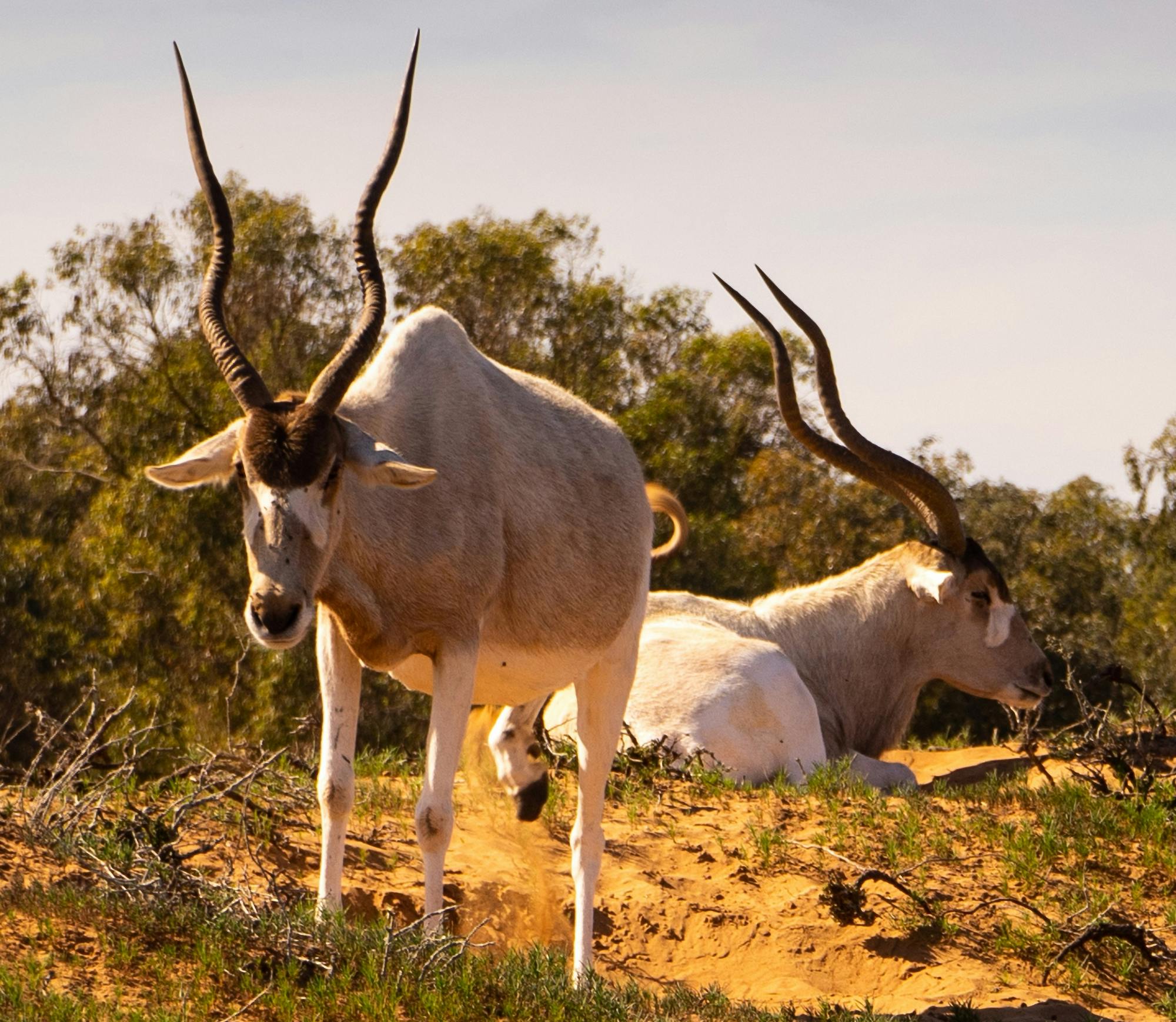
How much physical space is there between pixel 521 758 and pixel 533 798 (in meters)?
0.22

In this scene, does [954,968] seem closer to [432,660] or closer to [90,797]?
[432,660]

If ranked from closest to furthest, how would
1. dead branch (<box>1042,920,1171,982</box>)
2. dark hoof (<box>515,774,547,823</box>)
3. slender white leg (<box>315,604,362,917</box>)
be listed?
slender white leg (<box>315,604,362,917</box>) → dead branch (<box>1042,920,1171,982</box>) → dark hoof (<box>515,774,547,823</box>)

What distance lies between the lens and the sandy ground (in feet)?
19.9

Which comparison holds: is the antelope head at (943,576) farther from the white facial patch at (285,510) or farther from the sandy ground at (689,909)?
the white facial patch at (285,510)

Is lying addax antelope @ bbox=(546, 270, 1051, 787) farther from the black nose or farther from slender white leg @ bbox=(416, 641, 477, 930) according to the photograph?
the black nose

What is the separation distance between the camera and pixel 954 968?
6.18m

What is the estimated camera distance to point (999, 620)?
10.6 m

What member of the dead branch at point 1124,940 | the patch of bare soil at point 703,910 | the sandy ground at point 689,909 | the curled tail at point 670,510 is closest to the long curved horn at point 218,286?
the sandy ground at point 689,909

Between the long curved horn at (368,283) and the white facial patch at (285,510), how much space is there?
0.34 meters

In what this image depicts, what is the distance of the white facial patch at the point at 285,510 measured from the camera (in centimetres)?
499

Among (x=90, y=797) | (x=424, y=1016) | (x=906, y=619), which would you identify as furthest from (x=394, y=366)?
(x=906, y=619)

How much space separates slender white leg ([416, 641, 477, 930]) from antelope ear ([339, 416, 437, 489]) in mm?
686

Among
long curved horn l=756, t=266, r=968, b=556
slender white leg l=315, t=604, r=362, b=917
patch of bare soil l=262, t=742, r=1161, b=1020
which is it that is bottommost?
patch of bare soil l=262, t=742, r=1161, b=1020

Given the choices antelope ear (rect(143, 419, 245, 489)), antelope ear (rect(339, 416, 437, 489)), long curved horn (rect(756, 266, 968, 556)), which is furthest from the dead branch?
long curved horn (rect(756, 266, 968, 556))
